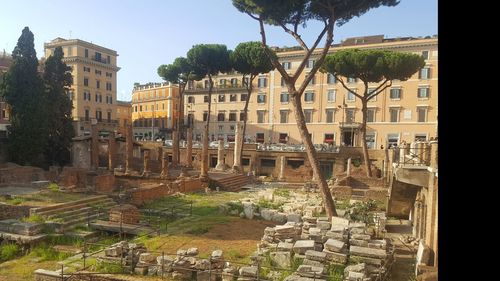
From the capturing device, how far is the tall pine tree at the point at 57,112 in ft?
116

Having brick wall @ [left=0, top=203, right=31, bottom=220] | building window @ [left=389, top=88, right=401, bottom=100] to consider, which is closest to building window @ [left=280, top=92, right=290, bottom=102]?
building window @ [left=389, top=88, right=401, bottom=100]

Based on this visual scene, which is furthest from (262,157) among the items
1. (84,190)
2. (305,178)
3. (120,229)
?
(120,229)

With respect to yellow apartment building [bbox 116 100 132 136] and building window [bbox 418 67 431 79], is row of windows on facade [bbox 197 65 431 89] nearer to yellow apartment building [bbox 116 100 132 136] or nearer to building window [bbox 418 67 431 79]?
building window [bbox 418 67 431 79]

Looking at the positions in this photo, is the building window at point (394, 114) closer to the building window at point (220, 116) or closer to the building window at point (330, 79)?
the building window at point (330, 79)

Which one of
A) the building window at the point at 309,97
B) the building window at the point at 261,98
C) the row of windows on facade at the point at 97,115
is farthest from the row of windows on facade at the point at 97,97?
the building window at the point at 309,97

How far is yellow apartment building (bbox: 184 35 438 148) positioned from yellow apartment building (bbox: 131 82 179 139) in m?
8.01

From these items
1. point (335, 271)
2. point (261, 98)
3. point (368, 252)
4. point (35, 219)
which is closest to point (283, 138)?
point (261, 98)

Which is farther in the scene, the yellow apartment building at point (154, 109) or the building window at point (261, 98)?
the yellow apartment building at point (154, 109)

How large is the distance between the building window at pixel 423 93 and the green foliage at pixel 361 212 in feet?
79.2

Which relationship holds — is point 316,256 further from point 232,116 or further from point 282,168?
point 232,116

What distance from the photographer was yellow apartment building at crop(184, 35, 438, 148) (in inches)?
1566

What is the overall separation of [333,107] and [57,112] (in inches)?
1209

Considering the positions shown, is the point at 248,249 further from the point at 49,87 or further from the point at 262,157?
the point at 49,87
